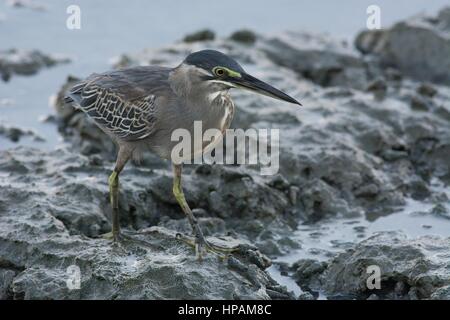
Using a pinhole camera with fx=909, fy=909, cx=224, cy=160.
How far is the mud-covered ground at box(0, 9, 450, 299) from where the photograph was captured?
6.83 m

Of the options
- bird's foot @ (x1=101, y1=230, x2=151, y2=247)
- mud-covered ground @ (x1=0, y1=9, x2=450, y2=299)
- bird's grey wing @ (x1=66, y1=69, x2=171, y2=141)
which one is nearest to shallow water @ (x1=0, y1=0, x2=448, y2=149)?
mud-covered ground @ (x1=0, y1=9, x2=450, y2=299)

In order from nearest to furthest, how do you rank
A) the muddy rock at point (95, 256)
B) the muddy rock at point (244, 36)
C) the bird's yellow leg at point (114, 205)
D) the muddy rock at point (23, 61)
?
the muddy rock at point (95, 256), the bird's yellow leg at point (114, 205), the muddy rock at point (23, 61), the muddy rock at point (244, 36)

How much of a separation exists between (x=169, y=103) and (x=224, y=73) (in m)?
0.55

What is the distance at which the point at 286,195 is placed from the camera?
29.3ft

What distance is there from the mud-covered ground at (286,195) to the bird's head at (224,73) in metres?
1.29

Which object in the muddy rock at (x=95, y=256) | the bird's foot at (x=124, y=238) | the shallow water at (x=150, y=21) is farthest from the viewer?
the shallow water at (x=150, y=21)

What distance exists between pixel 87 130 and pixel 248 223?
2.72 meters

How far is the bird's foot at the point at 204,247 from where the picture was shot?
22.7 feet

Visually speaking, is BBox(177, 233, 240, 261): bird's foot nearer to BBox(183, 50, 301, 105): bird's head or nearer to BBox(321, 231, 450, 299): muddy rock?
BBox(321, 231, 450, 299): muddy rock

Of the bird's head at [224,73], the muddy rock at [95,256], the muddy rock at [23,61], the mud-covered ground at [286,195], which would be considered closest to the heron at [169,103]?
the bird's head at [224,73]

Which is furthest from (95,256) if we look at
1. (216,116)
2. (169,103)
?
(216,116)

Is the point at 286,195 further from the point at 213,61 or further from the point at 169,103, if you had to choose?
the point at 213,61

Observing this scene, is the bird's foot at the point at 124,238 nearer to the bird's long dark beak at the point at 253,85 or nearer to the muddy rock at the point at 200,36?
the bird's long dark beak at the point at 253,85

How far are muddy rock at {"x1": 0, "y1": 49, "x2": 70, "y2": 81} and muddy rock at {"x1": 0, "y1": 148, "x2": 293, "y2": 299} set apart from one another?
13.3 ft
